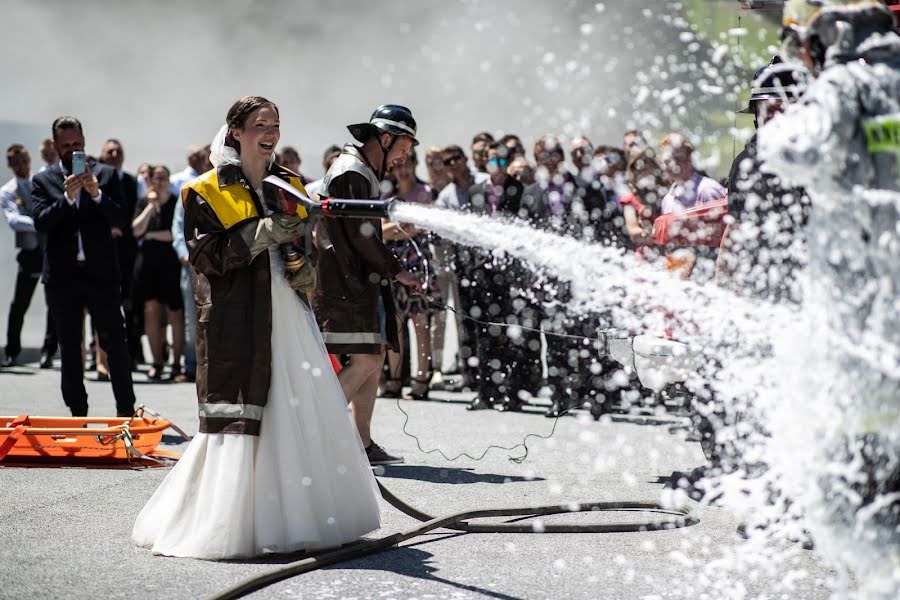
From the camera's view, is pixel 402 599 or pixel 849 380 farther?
pixel 402 599

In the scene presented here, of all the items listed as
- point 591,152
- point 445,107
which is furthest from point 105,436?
point 445,107

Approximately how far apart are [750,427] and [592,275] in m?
1.45

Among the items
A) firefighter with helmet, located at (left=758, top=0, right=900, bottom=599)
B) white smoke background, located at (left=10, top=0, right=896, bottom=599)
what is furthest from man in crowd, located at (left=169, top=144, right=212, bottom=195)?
firefighter with helmet, located at (left=758, top=0, right=900, bottom=599)

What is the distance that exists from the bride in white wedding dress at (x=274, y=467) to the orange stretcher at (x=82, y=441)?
1858 mm

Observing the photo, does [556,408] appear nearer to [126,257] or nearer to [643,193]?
[643,193]

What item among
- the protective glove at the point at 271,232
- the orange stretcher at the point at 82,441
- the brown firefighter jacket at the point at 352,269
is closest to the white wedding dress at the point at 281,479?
the protective glove at the point at 271,232

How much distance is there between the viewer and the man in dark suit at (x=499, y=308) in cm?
919

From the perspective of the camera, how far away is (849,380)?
11.3ft

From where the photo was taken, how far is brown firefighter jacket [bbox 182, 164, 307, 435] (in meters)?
5.07

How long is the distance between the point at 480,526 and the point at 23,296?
321 inches

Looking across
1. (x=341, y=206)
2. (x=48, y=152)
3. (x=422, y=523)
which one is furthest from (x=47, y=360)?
(x=341, y=206)

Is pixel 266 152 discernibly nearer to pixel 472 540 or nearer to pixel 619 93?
pixel 472 540

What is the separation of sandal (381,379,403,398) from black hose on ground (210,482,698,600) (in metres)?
4.36

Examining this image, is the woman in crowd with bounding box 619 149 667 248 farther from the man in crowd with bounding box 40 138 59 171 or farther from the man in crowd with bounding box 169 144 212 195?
the man in crowd with bounding box 40 138 59 171
